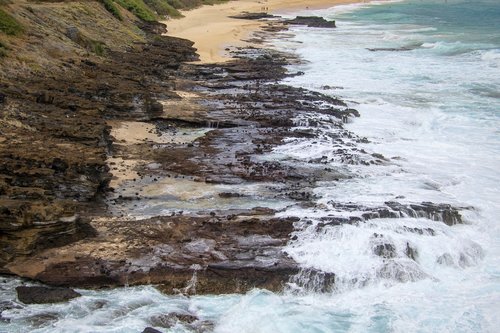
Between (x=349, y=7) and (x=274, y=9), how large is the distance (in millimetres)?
11480

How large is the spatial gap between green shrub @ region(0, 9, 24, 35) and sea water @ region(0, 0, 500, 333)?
10.2 m

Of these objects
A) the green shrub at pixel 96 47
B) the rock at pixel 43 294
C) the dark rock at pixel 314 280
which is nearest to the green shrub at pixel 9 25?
the green shrub at pixel 96 47

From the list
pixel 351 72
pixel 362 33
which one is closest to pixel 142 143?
pixel 351 72

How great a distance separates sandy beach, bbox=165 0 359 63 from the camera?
33.9m

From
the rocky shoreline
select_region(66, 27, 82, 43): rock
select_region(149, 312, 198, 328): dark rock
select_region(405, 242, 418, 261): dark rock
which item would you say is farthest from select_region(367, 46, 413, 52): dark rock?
select_region(149, 312, 198, 328): dark rock

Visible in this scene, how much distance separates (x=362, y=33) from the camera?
46.0 meters

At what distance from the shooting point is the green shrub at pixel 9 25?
1884 centimetres

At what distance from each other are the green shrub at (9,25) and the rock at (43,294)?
12458mm

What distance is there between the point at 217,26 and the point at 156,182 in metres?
33.4

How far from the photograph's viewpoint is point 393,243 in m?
10.7

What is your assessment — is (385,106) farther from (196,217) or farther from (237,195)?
(196,217)

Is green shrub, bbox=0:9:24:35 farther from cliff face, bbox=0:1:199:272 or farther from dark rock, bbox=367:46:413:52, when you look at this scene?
dark rock, bbox=367:46:413:52

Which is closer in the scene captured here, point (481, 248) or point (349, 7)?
point (481, 248)

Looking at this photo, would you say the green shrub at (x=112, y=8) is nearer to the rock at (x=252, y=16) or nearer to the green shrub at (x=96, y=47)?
the green shrub at (x=96, y=47)
